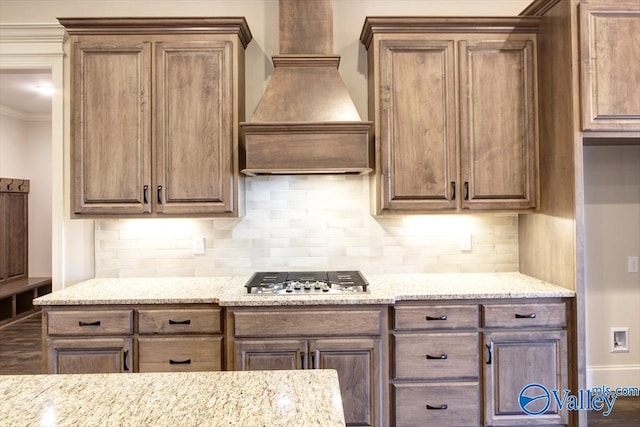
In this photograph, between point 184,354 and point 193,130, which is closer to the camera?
point 184,354

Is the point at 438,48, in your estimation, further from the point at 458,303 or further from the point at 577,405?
the point at 577,405

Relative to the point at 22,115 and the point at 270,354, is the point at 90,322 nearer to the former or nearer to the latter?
the point at 270,354

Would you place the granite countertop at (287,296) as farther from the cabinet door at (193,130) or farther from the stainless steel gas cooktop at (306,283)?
the cabinet door at (193,130)

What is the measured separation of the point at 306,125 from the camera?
2504 mm

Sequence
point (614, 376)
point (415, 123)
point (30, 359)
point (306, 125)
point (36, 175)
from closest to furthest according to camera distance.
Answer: point (306, 125) → point (415, 123) → point (614, 376) → point (30, 359) → point (36, 175)

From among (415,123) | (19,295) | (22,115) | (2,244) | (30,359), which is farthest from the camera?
(22,115)

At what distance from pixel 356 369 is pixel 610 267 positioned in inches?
81.9

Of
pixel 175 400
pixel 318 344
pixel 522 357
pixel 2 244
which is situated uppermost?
pixel 2 244

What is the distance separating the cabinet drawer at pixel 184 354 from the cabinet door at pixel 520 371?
1.53 metres

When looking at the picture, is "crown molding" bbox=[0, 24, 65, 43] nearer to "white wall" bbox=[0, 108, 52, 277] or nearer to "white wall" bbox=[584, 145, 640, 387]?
"white wall" bbox=[584, 145, 640, 387]

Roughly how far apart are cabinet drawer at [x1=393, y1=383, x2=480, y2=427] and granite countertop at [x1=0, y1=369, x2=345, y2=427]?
130 centimetres

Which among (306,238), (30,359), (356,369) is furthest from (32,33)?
(356,369)

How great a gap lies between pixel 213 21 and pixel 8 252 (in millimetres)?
5380

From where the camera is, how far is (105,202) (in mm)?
2609
